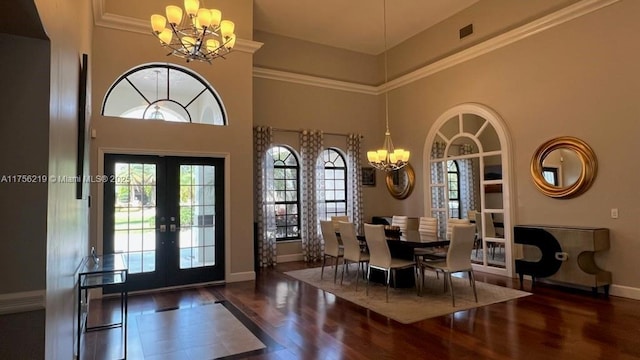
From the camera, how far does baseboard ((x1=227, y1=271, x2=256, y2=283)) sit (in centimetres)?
616

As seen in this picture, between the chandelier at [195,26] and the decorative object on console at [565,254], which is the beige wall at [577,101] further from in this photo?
the chandelier at [195,26]

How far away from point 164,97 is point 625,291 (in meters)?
7.23

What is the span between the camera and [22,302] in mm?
1520

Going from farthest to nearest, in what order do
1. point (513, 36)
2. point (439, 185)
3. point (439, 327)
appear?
point (439, 185) < point (513, 36) < point (439, 327)

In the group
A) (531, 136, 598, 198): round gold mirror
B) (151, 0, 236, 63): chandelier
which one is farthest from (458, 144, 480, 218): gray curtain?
(151, 0, 236, 63): chandelier

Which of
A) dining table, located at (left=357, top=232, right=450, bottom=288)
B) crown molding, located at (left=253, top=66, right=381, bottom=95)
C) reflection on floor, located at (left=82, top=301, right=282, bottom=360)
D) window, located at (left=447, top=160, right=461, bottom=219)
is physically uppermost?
crown molding, located at (left=253, top=66, right=381, bottom=95)

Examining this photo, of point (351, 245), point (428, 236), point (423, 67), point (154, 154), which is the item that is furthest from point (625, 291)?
point (154, 154)

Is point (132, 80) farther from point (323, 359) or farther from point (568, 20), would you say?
point (568, 20)

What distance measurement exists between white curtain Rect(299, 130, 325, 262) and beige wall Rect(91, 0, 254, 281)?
1.80 m

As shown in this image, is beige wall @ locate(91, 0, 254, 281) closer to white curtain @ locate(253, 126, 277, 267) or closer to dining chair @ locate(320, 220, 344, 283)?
white curtain @ locate(253, 126, 277, 267)

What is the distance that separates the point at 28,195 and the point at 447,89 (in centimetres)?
731

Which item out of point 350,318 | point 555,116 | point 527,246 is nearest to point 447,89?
point 555,116

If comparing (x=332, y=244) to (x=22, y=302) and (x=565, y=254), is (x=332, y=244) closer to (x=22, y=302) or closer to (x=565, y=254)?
(x=565, y=254)

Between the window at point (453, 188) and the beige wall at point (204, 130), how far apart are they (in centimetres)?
395
